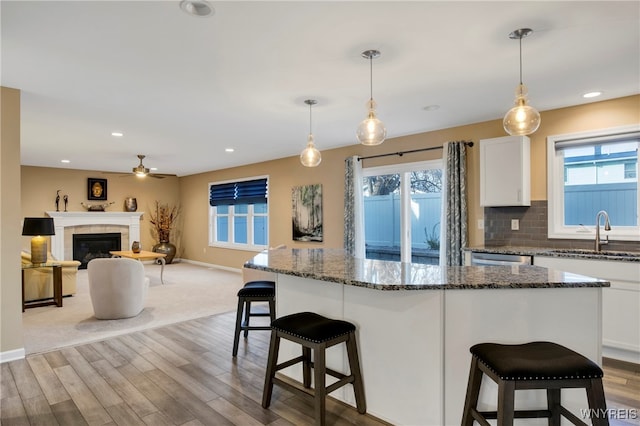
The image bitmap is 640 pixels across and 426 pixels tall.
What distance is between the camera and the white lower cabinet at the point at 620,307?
10.1 feet

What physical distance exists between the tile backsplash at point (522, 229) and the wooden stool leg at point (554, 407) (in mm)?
2422

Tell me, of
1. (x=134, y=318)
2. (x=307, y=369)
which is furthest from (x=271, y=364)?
(x=134, y=318)

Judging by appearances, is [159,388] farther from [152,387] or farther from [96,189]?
[96,189]

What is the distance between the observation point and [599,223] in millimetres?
3666

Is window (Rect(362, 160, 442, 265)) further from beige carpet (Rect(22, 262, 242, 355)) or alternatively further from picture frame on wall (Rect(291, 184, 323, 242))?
beige carpet (Rect(22, 262, 242, 355))

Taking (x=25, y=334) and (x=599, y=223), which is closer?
(x=599, y=223)

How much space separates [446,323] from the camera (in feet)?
6.69

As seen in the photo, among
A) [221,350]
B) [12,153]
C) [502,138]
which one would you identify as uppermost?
[502,138]

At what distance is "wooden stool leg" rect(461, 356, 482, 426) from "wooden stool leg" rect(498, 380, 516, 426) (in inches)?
10.5

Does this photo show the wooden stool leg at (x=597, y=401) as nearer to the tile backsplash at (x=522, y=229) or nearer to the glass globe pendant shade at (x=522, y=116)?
the glass globe pendant shade at (x=522, y=116)

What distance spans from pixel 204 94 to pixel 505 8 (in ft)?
8.51

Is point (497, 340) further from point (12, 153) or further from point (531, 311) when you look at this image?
point (12, 153)

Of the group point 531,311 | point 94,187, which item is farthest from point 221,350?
point 94,187

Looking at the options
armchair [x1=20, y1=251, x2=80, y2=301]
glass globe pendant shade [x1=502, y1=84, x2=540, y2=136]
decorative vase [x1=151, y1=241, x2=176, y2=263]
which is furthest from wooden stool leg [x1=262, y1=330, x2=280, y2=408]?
decorative vase [x1=151, y1=241, x2=176, y2=263]
